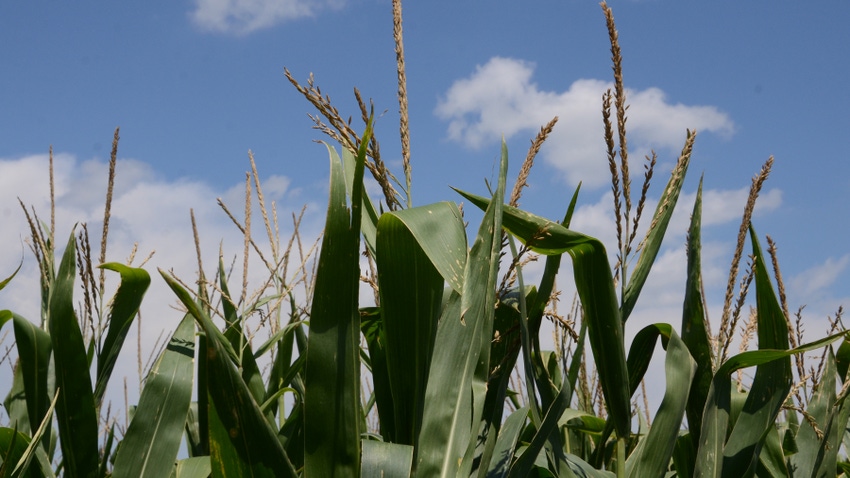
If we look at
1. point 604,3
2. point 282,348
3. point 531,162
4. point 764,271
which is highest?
point 604,3

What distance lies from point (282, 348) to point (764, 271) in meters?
1.06

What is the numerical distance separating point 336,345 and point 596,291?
0.45 m

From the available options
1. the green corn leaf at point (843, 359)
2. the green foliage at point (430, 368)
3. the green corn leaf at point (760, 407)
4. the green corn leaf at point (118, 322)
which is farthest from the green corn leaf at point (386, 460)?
the green corn leaf at point (843, 359)

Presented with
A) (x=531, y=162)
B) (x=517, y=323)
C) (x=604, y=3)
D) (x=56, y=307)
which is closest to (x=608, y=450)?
(x=517, y=323)

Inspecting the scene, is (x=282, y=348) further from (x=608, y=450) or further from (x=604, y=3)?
(x=604, y=3)

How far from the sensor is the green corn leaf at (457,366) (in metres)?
0.87

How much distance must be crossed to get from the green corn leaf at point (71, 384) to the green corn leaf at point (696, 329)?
1007 millimetres

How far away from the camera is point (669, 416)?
1153 millimetres

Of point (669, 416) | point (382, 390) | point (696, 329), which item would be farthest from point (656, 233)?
point (382, 390)

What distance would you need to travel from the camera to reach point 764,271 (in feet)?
4.20

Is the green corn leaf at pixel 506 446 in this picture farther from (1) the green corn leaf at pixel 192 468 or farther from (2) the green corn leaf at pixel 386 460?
(1) the green corn leaf at pixel 192 468

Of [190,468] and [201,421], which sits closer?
[190,468]

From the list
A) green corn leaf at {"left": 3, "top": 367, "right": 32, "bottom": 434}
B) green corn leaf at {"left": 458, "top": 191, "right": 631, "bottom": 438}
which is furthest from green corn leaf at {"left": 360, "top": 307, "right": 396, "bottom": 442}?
green corn leaf at {"left": 3, "top": 367, "right": 32, "bottom": 434}

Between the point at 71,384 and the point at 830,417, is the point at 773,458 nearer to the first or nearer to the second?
the point at 830,417
